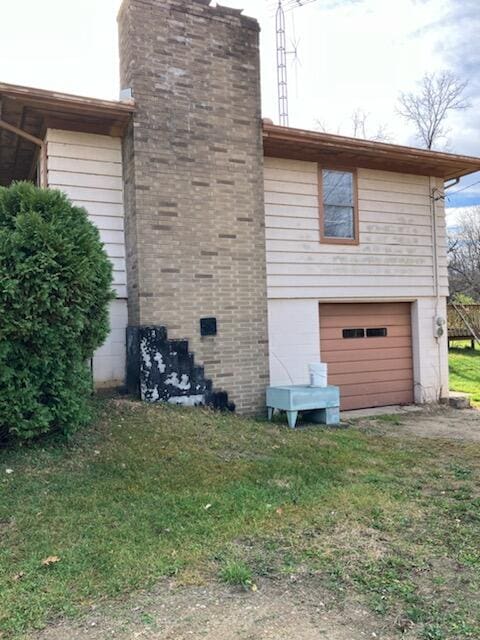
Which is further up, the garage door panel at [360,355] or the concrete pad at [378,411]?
the garage door panel at [360,355]

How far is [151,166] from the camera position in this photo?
6.87 m

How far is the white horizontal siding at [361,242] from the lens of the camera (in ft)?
27.1

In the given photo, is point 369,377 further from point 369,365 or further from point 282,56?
point 282,56

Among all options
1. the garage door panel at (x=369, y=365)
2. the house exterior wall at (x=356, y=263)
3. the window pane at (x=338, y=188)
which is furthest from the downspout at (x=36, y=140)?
the garage door panel at (x=369, y=365)

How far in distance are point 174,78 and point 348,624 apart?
6751mm

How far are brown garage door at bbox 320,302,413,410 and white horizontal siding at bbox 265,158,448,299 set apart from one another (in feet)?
1.17

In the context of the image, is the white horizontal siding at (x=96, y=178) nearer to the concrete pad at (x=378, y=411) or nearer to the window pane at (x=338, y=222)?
the window pane at (x=338, y=222)

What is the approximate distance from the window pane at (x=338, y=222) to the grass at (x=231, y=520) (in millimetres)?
4128

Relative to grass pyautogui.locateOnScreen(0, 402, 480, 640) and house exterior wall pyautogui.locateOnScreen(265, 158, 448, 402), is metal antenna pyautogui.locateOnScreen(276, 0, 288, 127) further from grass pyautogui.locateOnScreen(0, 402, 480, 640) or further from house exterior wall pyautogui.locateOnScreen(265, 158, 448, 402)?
grass pyautogui.locateOnScreen(0, 402, 480, 640)

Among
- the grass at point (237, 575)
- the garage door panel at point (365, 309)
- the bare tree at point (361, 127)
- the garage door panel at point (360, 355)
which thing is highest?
the bare tree at point (361, 127)

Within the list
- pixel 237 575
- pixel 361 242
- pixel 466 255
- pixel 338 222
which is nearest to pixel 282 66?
pixel 338 222

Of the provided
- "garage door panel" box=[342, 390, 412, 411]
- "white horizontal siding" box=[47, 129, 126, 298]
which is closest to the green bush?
"white horizontal siding" box=[47, 129, 126, 298]

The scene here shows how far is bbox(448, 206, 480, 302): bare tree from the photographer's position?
25297 mm

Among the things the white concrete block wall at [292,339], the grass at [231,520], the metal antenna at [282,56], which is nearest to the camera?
the grass at [231,520]
